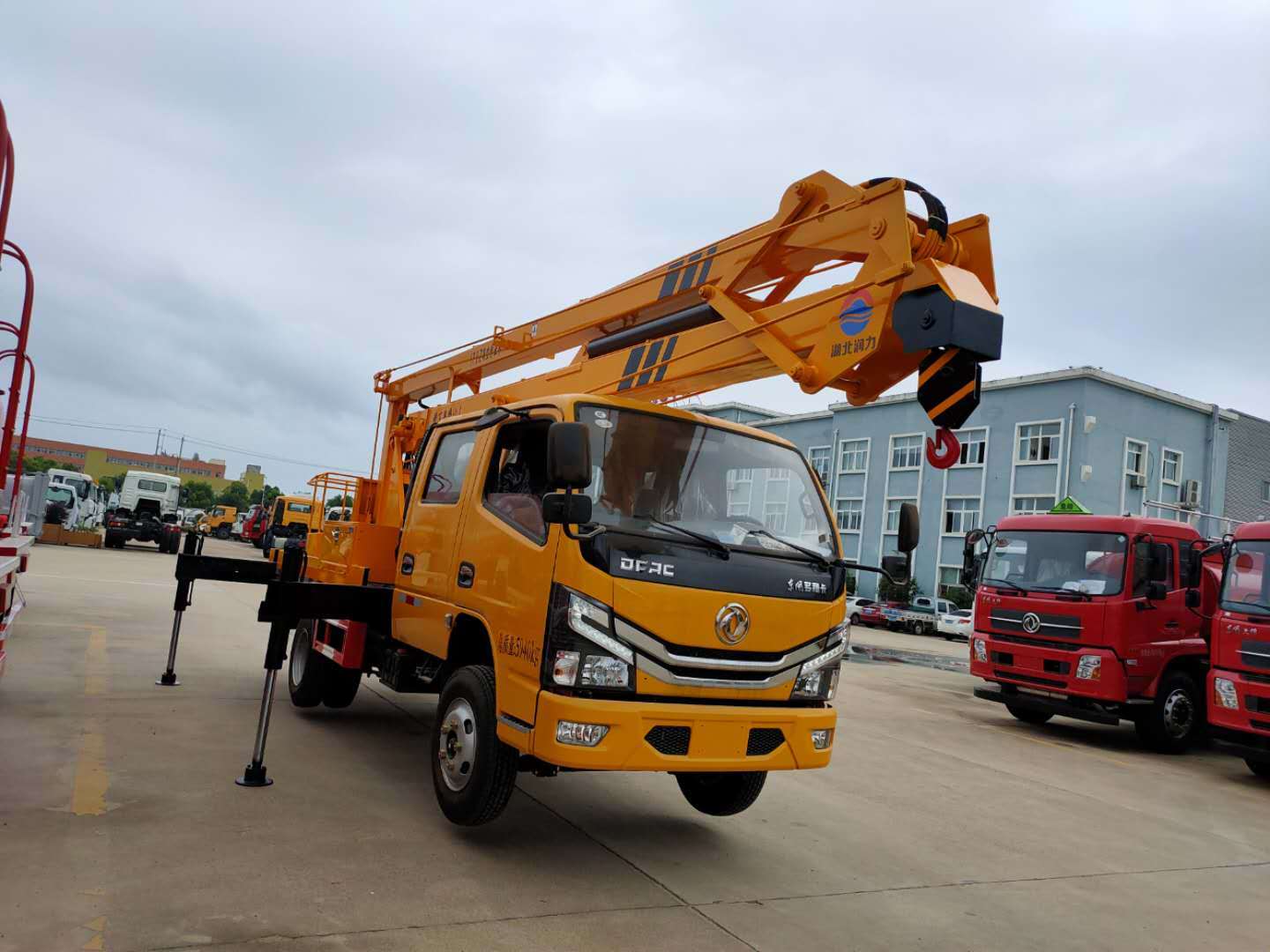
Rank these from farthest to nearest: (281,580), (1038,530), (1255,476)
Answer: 1. (1255,476)
2. (1038,530)
3. (281,580)

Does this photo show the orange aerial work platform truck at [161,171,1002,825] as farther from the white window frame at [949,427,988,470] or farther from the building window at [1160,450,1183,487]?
the building window at [1160,450,1183,487]

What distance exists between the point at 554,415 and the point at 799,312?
1.70 m

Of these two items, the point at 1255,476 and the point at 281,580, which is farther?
the point at 1255,476

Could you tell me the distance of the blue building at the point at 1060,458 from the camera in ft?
114

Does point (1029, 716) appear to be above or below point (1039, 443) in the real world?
below

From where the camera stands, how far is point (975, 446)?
3850 centimetres

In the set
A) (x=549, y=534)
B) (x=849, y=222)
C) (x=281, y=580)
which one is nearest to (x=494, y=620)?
(x=549, y=534)

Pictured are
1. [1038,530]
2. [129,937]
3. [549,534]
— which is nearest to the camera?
[129,937]

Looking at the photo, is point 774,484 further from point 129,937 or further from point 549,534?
point 129,937

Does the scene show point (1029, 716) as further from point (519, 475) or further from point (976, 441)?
point (976, 441)

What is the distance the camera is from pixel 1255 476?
1516 inches

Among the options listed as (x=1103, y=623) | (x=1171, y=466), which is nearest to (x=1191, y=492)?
(x=1171, y=466)

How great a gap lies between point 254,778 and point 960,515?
3679cm

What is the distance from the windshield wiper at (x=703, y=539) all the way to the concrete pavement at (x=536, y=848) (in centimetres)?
157
